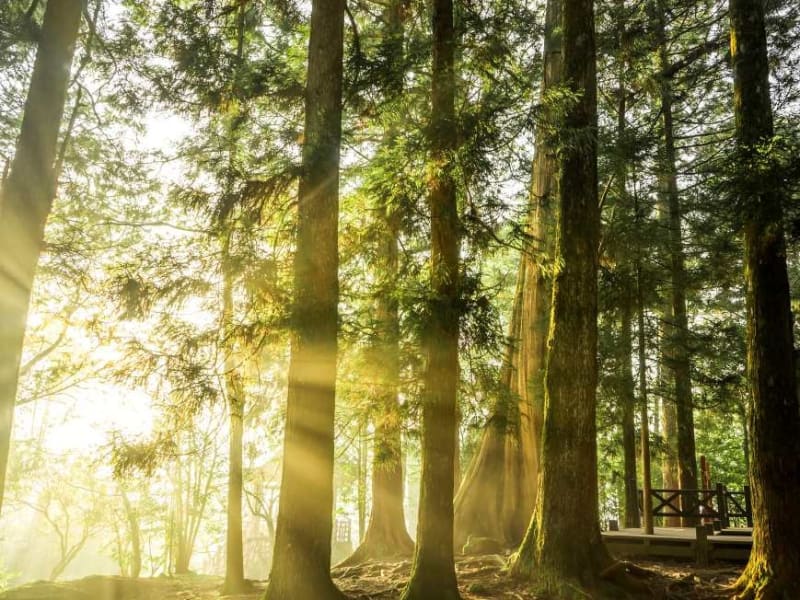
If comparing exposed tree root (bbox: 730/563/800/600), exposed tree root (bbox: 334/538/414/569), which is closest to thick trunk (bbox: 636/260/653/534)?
exposed tree root (bbox: 730/563/800/600)

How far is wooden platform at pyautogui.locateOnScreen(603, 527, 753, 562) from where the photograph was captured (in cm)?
968

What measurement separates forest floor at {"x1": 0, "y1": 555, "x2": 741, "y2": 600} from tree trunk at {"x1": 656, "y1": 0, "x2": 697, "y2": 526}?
4.48 m

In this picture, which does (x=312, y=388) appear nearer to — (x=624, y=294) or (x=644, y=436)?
(x=644, y=436)

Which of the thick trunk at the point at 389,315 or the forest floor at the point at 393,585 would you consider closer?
the thick trunk at the point at 389,315

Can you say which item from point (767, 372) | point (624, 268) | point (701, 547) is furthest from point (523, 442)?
point (767, 372)

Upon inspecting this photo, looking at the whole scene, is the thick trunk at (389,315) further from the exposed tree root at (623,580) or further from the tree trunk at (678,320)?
the tree trunk at (678,320)

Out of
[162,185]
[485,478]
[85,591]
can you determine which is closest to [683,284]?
[485,478]

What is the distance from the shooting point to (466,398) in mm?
8500

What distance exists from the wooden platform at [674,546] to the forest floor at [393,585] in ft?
0.85

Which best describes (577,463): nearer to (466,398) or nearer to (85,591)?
(466,398)

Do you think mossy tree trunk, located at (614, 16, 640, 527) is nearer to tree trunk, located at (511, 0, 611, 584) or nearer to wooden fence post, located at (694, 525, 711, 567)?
wooden fence post, located at (694, 525, 711, 567)

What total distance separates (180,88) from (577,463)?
303 inches

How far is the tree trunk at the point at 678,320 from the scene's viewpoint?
12.8 metres

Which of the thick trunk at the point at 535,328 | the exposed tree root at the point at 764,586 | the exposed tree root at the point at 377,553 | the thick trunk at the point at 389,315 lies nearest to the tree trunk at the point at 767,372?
the exposed tree root at the point at 764,586
